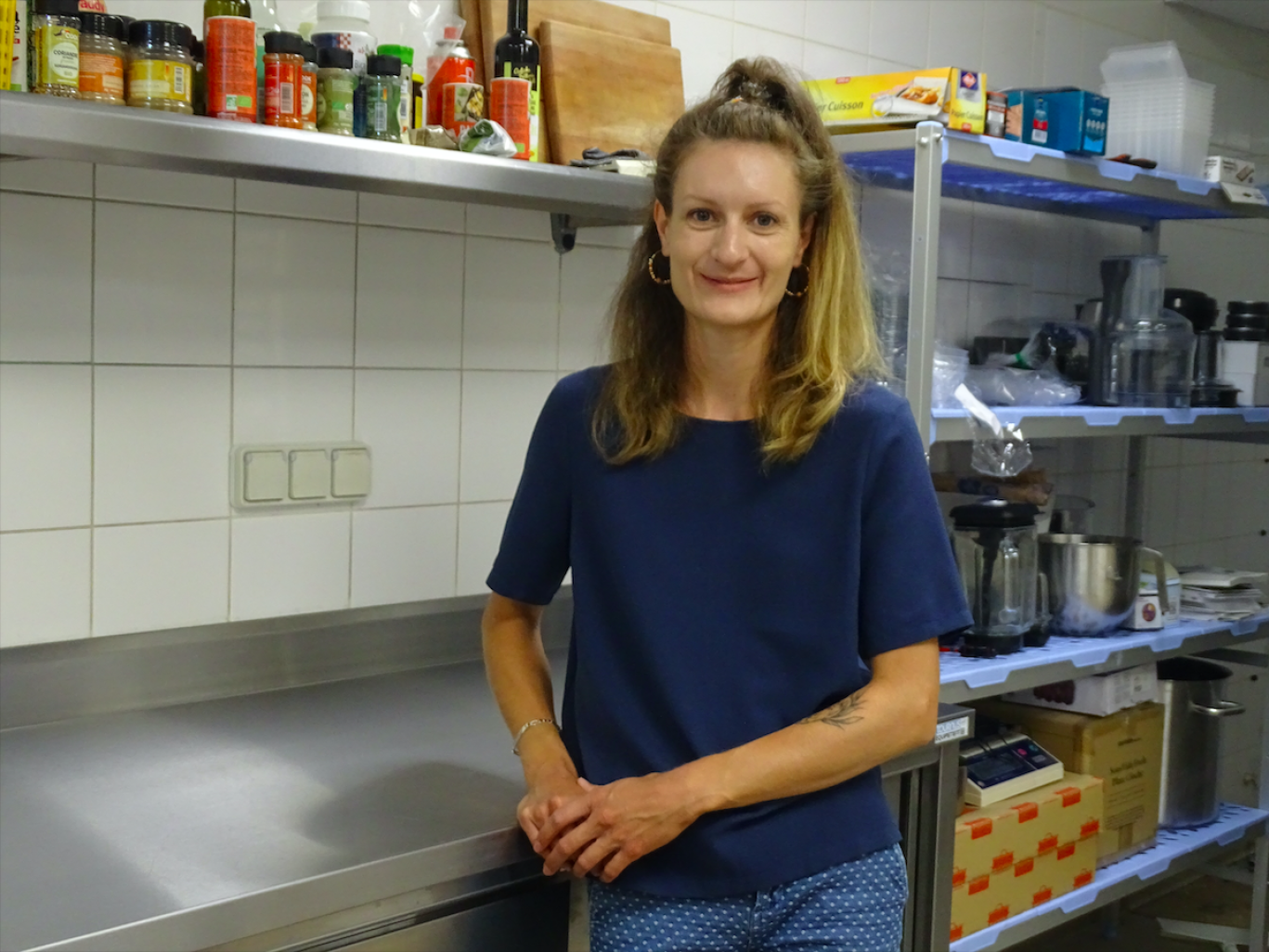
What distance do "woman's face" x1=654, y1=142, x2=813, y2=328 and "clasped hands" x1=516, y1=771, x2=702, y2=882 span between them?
46 centimetres

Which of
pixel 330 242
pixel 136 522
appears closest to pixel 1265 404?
pixel 330 242

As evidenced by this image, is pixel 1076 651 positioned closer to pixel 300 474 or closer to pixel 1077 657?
pixel 1077 657

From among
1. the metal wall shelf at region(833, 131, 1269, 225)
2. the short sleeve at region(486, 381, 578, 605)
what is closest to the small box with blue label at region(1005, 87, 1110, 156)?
the metal wall shelf at region(833, 131, 1269, 225)

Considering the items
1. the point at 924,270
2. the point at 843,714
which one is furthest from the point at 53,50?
the point at 924,270

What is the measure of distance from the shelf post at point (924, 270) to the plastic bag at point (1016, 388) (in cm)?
34

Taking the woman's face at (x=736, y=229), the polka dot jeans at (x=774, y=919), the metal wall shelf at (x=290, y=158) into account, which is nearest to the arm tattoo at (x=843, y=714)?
the polka dot jeans at (x=774, y=919)

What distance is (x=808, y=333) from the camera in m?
1.33

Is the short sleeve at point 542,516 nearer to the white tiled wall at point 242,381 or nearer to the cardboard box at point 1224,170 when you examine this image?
the white tiled wall at point 242,381

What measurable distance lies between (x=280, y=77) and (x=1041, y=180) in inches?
62.6

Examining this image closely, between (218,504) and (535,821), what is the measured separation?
687 mm

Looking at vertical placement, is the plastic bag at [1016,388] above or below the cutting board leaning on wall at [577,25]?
below

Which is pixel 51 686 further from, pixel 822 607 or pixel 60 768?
pixel 822 607

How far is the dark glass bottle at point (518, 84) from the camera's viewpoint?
1719 mm

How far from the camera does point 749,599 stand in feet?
4.16
